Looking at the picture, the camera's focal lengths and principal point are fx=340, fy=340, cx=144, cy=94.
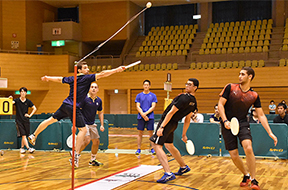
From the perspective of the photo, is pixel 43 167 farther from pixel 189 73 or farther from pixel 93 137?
pixel 189 73

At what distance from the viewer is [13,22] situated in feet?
78.7

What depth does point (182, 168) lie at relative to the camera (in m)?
6.31

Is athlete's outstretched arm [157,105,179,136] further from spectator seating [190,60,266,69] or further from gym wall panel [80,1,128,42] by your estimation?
gym wall panel [80,1,128,42]

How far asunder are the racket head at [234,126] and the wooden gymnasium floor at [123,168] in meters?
0.94

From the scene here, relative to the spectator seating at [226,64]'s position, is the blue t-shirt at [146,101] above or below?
below

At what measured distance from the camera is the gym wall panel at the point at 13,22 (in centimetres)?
2377

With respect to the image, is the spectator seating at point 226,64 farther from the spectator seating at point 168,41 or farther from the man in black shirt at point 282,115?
the man in black shirt at point 282,115

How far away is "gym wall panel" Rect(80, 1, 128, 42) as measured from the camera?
25.5 metres

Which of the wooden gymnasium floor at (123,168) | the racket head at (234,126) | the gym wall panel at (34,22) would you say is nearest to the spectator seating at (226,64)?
the gym wall panel at (34,22)

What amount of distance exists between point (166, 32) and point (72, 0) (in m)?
7.39

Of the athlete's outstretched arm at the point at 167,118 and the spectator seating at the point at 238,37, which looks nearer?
the athlete's outstretched arm at the point at 167,118

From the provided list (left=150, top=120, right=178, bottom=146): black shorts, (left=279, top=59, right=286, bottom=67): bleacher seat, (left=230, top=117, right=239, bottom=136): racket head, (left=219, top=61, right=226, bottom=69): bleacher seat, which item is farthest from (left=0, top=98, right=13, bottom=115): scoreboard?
(left=279, top=59, right=286, bottom=67): bleacher seat

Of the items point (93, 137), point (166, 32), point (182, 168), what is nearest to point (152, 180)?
point (182, 168)

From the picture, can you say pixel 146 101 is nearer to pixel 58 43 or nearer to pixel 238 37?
pixel 238 37
